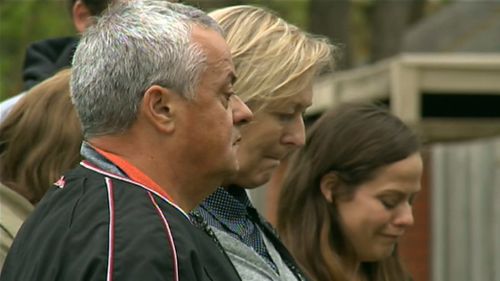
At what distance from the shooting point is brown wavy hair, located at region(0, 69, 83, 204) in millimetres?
4074

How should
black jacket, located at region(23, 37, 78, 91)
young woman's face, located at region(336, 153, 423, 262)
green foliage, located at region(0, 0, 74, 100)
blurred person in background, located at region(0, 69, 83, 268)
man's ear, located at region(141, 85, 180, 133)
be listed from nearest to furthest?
man's ear, located at region(141, 85, 180, 133), blurred person in background, located at region(0, 69, 83, 268), young woman's face, located at region(336, 153, 423, 262), black jacket, located at region(23, 37, 78, 91), green foliage, located at region(0, 0, 74, 100)

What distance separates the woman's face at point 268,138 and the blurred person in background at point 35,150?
52cm

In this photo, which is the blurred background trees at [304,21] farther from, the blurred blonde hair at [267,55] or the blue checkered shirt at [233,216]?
the blue checkered shirt at [233,216]

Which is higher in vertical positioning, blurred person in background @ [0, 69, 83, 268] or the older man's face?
the older man's face

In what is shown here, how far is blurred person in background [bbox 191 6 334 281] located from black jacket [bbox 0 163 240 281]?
751 millimetres

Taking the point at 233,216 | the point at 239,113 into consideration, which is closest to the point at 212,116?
the point at 239,113

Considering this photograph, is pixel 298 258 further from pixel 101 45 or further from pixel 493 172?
pixel 493 172

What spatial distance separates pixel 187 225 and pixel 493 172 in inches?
285

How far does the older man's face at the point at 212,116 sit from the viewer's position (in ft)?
9.73

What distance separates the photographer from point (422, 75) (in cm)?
1087

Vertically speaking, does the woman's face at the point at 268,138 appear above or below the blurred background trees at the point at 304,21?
above

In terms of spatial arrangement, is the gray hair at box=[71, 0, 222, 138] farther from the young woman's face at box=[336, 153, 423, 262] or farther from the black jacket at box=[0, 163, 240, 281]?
the young woman's face at box=[336, 153, 423, 262]

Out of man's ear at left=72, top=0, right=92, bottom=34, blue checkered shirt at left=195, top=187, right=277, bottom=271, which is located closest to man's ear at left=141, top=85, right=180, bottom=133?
blue checkered shirt at left=195, top=187, right=277, bottom=271

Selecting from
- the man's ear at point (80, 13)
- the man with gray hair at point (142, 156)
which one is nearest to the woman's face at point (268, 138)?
the man with gray hair at point (142, 156)
